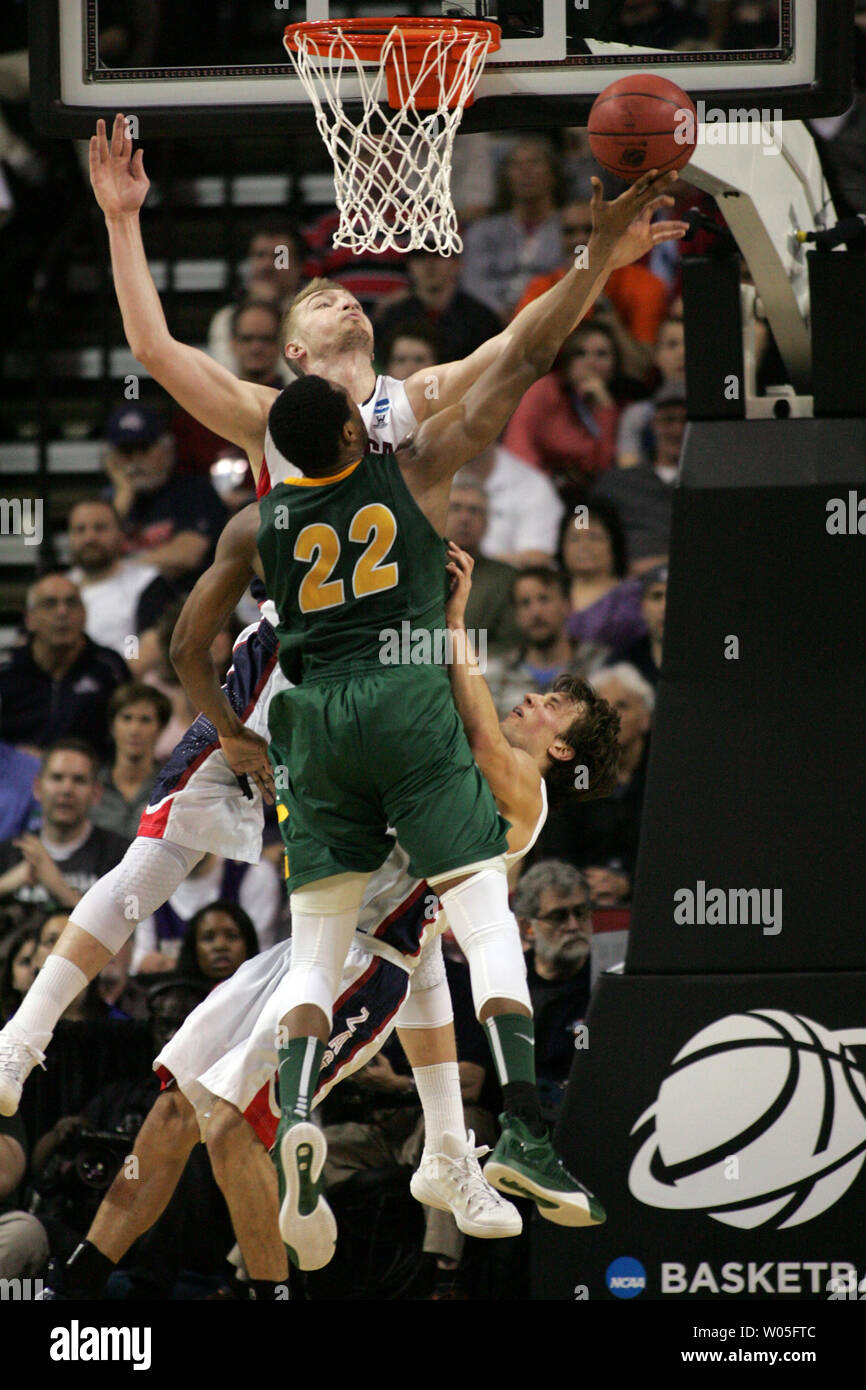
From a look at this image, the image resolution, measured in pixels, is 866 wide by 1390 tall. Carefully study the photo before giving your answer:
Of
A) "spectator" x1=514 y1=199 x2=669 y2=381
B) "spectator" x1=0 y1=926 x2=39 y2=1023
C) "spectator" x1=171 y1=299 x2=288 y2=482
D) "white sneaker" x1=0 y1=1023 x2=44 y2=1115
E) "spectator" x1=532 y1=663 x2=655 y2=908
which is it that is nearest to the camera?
"white sneaker" x1=0 y1=1023 x2=44 y2=1115

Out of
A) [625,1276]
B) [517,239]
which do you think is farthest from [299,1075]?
[517,239]

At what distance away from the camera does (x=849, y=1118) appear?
5762 millimetres

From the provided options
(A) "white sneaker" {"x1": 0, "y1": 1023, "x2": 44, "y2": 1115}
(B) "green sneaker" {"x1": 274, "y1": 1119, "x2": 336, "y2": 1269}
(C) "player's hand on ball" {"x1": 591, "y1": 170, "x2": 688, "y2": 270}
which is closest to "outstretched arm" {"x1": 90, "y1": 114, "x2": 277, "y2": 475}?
(C) "player's hand on ball" {"x1": 591, "y1": 170, "x2": 688, "y2": 270}

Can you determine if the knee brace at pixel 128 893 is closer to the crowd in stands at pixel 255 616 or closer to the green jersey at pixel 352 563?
the green jersey at pixel 352 563

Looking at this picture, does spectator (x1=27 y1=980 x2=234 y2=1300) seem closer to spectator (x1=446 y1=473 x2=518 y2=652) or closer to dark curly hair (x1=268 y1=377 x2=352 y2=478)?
spectator (x1=446 y1=473 x2=518 y2=652)

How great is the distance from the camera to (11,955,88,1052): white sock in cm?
549

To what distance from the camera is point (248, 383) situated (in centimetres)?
525

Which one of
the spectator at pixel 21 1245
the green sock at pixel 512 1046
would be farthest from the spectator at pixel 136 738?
the green sock at pixel 512 1046

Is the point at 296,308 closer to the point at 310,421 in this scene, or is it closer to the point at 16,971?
the point at 310,421

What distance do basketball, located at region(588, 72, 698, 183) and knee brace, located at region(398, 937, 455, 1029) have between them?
2.14 meters

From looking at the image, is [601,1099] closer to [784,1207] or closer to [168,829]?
[784,1207]

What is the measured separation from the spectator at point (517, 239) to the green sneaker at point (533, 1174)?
518 centimetres

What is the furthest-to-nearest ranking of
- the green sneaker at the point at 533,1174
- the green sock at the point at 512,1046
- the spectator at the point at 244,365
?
1. the spectator at the point at 244,365
2. the green sock at the point at 512,1046
3. the green sneaker at the point at 533,1174

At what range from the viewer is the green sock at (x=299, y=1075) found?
15.5 feet
